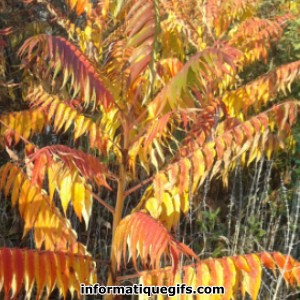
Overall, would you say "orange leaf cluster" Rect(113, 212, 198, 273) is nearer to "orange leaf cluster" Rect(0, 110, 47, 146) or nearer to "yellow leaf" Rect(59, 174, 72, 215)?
"yellow leaf" Rect(59, 174, 72, 215)

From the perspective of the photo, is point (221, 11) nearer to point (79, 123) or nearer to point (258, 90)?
point (258, 90)

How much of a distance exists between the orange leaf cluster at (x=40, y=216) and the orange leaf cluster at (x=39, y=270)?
5.3 inches

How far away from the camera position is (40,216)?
169 cm

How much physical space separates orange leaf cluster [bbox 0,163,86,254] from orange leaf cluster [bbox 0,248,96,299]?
0.44 feet

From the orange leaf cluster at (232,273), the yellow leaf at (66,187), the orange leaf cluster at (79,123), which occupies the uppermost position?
the orange leaf cluster at (79,123)

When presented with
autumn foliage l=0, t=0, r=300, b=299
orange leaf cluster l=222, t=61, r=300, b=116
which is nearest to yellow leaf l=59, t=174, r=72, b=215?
autumn foliage l=0, t=0, r=300, b=299

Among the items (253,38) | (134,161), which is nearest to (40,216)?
(134,161)

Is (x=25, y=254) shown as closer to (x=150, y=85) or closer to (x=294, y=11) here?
(x=150, y=85)

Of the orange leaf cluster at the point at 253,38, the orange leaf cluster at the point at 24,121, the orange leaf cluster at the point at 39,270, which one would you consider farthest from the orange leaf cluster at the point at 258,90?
the orange leaf cluster at the point at 39,270

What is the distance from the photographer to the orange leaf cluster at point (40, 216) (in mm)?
1676

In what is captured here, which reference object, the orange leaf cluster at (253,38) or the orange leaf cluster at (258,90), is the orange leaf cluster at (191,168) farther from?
the orange leaf cluster at (253,38)

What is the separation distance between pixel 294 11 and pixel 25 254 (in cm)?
325

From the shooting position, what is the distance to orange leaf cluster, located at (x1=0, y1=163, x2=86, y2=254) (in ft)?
5.50

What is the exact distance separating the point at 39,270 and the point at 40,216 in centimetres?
32
